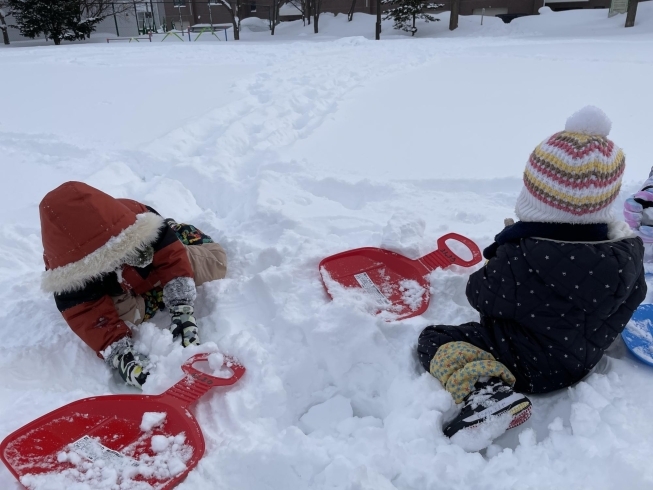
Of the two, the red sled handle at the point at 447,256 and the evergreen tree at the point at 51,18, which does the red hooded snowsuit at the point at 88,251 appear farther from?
the evergreen tree at the point at 51,18

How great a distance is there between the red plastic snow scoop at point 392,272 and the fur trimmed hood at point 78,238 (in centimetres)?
78

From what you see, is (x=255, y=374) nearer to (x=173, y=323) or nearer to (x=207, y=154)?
(x=173, y=323)

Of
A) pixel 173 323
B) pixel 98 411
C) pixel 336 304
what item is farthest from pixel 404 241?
pixel 98 411

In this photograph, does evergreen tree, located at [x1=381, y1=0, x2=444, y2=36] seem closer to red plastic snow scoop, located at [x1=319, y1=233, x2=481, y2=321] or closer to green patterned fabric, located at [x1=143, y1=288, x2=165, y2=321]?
red plastic snow scoop, located at [x1=319, y1=233, x2=481, y2=321]

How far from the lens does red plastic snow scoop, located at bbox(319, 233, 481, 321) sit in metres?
1.90

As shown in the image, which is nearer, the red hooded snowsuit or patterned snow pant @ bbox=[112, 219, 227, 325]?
the red hooded snowsuit

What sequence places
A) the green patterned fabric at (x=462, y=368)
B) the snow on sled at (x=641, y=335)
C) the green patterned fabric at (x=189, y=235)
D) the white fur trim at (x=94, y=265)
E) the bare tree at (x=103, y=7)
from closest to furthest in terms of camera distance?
the green patterned fabric at (x=462, y=368), the snow on sled at (x=641, y=335), the white fur trim at (x=94, y=265), the green patterned fabric at (x=189, y=235), the bare tree at (x=103, y=7)

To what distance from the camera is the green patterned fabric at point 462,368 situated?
1.38 m

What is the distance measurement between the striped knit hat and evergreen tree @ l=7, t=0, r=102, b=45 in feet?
60.0

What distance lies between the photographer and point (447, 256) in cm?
210

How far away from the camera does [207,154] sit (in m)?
3.32

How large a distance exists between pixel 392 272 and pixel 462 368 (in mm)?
730

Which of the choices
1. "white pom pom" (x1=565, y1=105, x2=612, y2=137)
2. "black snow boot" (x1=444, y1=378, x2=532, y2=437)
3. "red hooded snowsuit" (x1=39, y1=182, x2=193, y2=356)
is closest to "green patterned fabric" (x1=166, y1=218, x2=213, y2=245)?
"red hooded snowsuit" (x1=39, y1=182, x2=193, y2=356)

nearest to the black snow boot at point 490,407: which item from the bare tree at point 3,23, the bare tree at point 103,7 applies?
the bare tree at point 3,23
